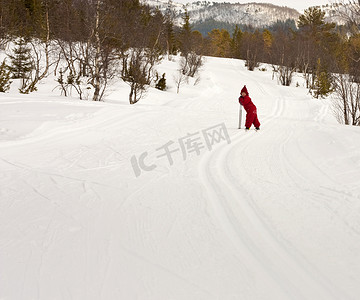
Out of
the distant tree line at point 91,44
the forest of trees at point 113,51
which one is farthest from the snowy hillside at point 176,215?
the distant tree line at point 91,44

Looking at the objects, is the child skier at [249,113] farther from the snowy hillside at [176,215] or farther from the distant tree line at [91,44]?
the distant tree line at [91,44]

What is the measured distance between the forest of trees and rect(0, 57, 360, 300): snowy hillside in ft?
15.0

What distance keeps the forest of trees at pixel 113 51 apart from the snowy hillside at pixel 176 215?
4580mm

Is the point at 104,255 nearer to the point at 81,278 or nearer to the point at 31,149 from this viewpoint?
the point at 81,278

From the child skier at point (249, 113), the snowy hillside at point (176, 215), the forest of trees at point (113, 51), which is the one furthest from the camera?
the forest of trees at point (113, 51)

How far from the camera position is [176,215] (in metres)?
3.58

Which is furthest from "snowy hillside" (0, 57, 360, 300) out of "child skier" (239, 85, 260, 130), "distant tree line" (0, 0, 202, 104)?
"distant tree line" (0, 0, 202, 104)

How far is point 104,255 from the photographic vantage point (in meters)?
2.74

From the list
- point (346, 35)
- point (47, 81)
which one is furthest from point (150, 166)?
point (47, 81)

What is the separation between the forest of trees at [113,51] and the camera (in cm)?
1122

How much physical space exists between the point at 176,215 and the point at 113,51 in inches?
621

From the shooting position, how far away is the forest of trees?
442 inches

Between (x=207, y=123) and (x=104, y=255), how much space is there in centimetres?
748

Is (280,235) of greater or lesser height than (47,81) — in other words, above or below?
below
